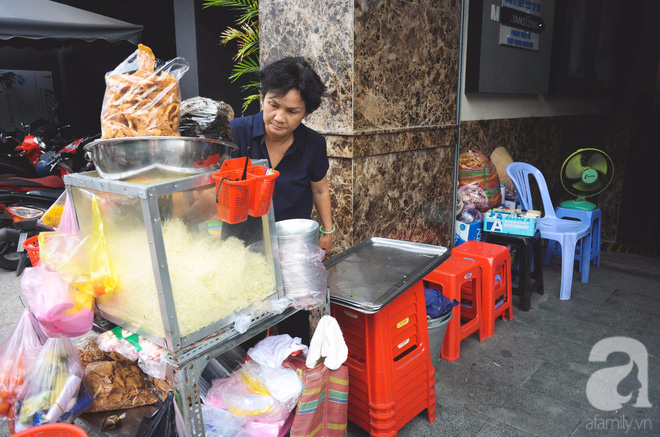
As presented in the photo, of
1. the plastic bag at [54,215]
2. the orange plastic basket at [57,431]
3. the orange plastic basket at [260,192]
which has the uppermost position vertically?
the orange plastic basket at [260,192]

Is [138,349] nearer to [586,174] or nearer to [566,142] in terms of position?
[586,174]

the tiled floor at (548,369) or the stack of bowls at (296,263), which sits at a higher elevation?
the stack of bowls at (296,263)

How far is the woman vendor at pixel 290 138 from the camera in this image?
193 cm

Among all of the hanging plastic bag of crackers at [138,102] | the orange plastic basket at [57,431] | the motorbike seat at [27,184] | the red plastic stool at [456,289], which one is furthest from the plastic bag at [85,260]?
the motorbike seat at [27,184]

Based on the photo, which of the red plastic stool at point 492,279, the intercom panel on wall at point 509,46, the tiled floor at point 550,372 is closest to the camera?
the tiled floor at point 550,372

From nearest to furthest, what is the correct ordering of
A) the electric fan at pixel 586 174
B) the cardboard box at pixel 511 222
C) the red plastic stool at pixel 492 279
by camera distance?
the red plastic stool at pixel 492 279, the cardboard box at pixel 511 222, the electric fan at pixel 586 174

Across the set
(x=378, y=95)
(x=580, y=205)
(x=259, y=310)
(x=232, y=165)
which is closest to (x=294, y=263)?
(x=259, y=310)

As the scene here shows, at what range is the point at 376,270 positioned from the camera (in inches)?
89.7

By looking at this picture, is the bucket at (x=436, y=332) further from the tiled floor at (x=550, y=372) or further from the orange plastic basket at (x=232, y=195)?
the orange plastic basket at (x=232, y=195)

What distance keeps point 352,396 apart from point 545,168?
4.62 m

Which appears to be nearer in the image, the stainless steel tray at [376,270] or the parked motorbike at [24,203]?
the stainless steel tray at [376,270]

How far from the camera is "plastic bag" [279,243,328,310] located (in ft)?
5.70

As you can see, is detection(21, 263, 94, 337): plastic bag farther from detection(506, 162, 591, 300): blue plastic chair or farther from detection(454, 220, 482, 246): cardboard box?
detection(506, 162, 591, 300): blue plastic chair

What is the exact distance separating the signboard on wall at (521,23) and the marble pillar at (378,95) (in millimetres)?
838
